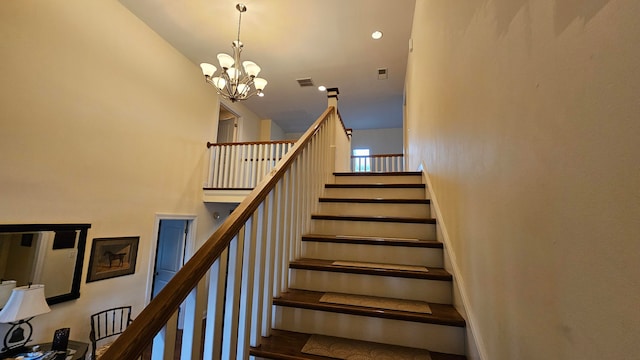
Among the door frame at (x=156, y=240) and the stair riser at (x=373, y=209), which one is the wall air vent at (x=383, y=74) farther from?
the door frame at (x=156, y=240)

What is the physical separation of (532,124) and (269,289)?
1429 millimetres

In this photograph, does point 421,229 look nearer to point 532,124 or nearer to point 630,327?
point 532,124

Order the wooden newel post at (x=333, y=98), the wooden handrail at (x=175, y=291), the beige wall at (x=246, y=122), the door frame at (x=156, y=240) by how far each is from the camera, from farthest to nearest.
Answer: the beige wall at (x=246, y=122)
the door frame at (x=156, y=240)
the wooden newel post at (x=333, y=98)
the wooden handrail at (x=175, y=291)

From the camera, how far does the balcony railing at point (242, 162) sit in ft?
16.1

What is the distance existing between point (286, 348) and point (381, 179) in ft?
7.49

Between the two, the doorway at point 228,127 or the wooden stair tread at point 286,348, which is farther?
the doorway at point 228,127

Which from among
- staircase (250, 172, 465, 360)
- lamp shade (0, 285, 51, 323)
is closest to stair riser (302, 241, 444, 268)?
staircase (250, 172, 465, 360)

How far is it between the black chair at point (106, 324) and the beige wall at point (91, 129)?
9 cm

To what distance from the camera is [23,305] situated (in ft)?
7.80

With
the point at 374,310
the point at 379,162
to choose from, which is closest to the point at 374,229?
the point at 374,310

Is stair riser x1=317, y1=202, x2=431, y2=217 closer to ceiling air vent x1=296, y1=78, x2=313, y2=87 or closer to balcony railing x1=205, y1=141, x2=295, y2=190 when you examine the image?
balcony railing x1=205, y1=141, x2=295, y2=190

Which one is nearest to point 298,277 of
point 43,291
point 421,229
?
point 421,229

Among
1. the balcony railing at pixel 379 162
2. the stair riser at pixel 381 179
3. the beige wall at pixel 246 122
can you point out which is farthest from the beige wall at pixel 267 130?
the stair riser at pixel 381 179

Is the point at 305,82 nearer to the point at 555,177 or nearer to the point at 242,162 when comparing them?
the point at 242,162
